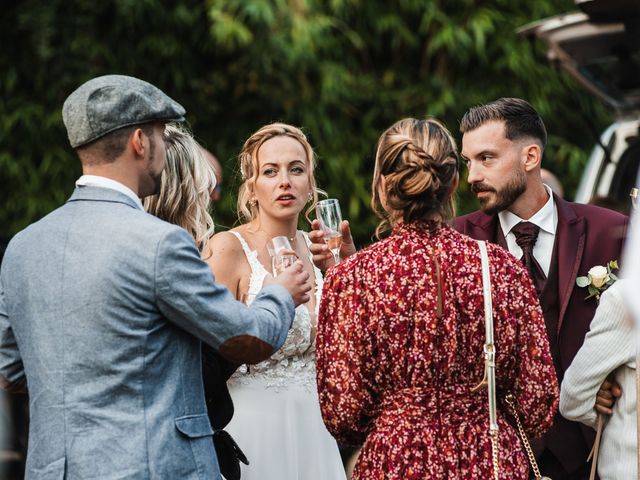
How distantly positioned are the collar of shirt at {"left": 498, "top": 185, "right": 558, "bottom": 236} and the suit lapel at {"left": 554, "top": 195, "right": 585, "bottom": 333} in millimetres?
24

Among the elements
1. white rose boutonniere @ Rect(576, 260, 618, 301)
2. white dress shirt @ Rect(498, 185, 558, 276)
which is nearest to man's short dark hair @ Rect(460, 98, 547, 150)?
white dress shirt @ Rect(498, 185, 558, 276)

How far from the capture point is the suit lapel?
3870mm

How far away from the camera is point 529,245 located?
13.2ft

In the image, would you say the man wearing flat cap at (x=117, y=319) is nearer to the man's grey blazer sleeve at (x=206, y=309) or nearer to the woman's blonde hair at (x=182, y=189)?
the man's grey blazer sleeve at (x=206, y=309)

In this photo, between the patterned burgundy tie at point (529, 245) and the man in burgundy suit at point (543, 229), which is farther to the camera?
the patterned burgundy tie at point (529, 245)

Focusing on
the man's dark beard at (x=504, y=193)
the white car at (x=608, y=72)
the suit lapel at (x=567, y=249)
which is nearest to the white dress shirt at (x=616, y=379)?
the suit lapel at (x=567, y=249)

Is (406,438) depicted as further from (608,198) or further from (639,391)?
(608,198)

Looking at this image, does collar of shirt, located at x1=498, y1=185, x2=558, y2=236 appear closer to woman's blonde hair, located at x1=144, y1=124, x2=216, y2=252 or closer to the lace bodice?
the lace bodice

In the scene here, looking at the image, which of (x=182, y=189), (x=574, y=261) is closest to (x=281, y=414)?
(x=182, y=189)

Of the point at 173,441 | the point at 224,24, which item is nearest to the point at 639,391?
the point at 173,441

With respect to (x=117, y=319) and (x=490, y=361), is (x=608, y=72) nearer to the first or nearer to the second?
(x=490, y=361)

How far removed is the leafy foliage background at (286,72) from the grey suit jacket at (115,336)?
5.25 meters

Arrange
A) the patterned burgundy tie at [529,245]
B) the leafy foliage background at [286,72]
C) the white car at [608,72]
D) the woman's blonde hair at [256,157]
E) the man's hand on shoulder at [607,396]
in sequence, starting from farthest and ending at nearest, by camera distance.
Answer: the leafy foliage background at [286,72] → the white car at [608,72] → the woman's blonde hair at [256,157] → the patterned burgundy tie at [529,245] → the man's hand on shoulder at [607,396]

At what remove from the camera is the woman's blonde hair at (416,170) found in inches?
121
